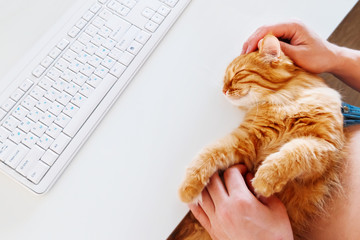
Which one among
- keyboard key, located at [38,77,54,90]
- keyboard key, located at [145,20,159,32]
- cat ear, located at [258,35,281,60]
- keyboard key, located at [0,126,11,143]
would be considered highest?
cat ear, located at [258,35,281,60]

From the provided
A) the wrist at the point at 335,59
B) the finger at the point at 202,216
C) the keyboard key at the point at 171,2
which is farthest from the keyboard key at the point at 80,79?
the wrist at the point at 335,59

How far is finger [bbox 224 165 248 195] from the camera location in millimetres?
772

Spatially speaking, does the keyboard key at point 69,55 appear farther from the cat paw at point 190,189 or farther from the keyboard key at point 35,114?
the cat paw at point 190,189

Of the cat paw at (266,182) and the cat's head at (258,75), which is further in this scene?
the cat's head at (258,75)

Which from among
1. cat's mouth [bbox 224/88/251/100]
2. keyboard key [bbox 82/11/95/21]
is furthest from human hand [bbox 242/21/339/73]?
keyboard key [bbox 82/11/95/21]

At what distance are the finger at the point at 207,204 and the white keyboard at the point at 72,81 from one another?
1.09ft

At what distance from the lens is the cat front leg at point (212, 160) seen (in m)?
0.77

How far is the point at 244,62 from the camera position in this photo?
0.91 meters

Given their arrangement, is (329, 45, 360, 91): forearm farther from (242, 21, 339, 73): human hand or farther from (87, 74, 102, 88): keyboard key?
(87, 74, 102, 88): keyboard key

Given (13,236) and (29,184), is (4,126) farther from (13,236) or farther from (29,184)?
(13,236)

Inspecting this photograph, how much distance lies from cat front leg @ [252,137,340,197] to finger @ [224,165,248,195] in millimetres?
32

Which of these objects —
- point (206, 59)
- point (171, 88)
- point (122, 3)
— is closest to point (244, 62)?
point (206, 59)

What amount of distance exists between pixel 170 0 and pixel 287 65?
39 centimetres

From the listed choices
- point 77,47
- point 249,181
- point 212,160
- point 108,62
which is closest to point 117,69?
point 108,62
